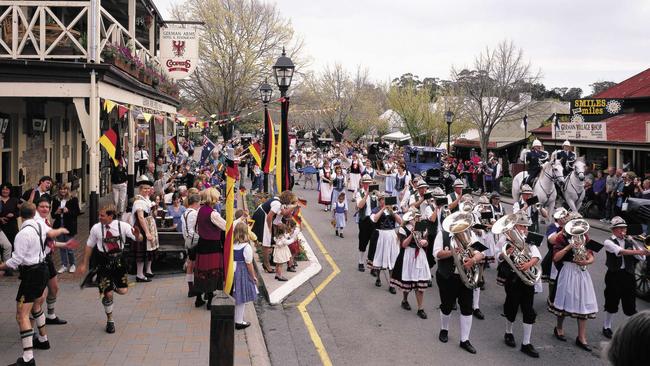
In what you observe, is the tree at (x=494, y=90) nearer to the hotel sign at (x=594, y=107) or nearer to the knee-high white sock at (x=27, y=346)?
the hotel sign at (x=594, y=107)

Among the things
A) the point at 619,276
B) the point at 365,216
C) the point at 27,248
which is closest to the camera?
the point at 27,248

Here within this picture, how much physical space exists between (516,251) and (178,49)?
18143mm

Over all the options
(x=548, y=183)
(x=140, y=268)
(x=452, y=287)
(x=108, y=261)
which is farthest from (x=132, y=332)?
(x=548, y=183)

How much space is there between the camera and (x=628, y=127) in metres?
25.8

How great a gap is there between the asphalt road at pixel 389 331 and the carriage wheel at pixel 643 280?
0.17 m

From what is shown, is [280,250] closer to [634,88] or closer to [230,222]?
[230,222]

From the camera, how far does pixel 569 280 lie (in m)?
8.30

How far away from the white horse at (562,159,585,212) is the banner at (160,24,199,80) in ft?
46.8

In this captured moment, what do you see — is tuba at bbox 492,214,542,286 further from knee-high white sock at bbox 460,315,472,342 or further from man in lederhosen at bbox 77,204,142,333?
man in lederhosen at bbox 77,204,142,333

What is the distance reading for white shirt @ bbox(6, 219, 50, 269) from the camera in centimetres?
720

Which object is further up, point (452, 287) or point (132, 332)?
point (452, 287)

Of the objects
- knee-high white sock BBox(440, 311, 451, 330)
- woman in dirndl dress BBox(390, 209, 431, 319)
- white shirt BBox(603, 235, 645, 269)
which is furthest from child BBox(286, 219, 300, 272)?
white shirt BBox(603, 235, 645, 269)

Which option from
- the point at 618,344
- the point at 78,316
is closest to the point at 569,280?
the point at 618,344

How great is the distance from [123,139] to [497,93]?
77.5 feet
